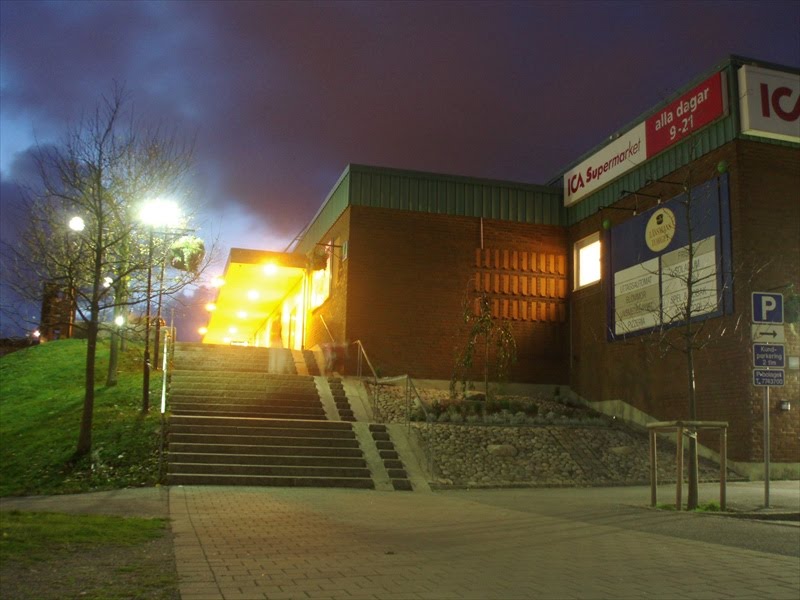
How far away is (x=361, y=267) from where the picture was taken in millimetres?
24016

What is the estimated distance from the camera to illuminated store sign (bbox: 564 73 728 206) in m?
18.7

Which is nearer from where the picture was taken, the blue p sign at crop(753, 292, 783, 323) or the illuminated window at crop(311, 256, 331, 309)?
the blue p sign at crop(753, 292, 783, 323)

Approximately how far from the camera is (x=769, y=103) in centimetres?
1802

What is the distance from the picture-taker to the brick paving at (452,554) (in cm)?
546

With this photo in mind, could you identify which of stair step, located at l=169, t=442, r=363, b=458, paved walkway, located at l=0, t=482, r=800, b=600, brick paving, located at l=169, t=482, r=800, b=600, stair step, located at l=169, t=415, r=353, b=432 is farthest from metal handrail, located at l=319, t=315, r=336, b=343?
brick paving, located at l=169, t=482, r=800, b=600

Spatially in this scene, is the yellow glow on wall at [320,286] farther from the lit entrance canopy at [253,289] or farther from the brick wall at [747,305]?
the brick wall at [747,305]

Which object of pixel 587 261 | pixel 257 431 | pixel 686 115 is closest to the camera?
pixel 257 431

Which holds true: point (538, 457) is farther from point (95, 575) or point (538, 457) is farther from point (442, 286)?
point (95, 575)

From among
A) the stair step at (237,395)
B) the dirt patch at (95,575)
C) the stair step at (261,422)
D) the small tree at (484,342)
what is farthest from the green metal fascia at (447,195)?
the dirt patch at (95,575)

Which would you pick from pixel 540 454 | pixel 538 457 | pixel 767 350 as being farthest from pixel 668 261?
pixel 767 350

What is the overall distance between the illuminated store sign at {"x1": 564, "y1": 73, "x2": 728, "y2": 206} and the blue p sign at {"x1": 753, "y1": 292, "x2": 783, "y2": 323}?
27.7 ft

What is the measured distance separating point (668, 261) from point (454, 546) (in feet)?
47.0

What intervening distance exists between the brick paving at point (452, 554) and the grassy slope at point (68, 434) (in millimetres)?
3004

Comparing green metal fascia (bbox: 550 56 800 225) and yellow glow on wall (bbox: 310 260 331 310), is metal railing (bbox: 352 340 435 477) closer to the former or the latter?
yellow glow on wall (bbox: 310 260 331 310)
